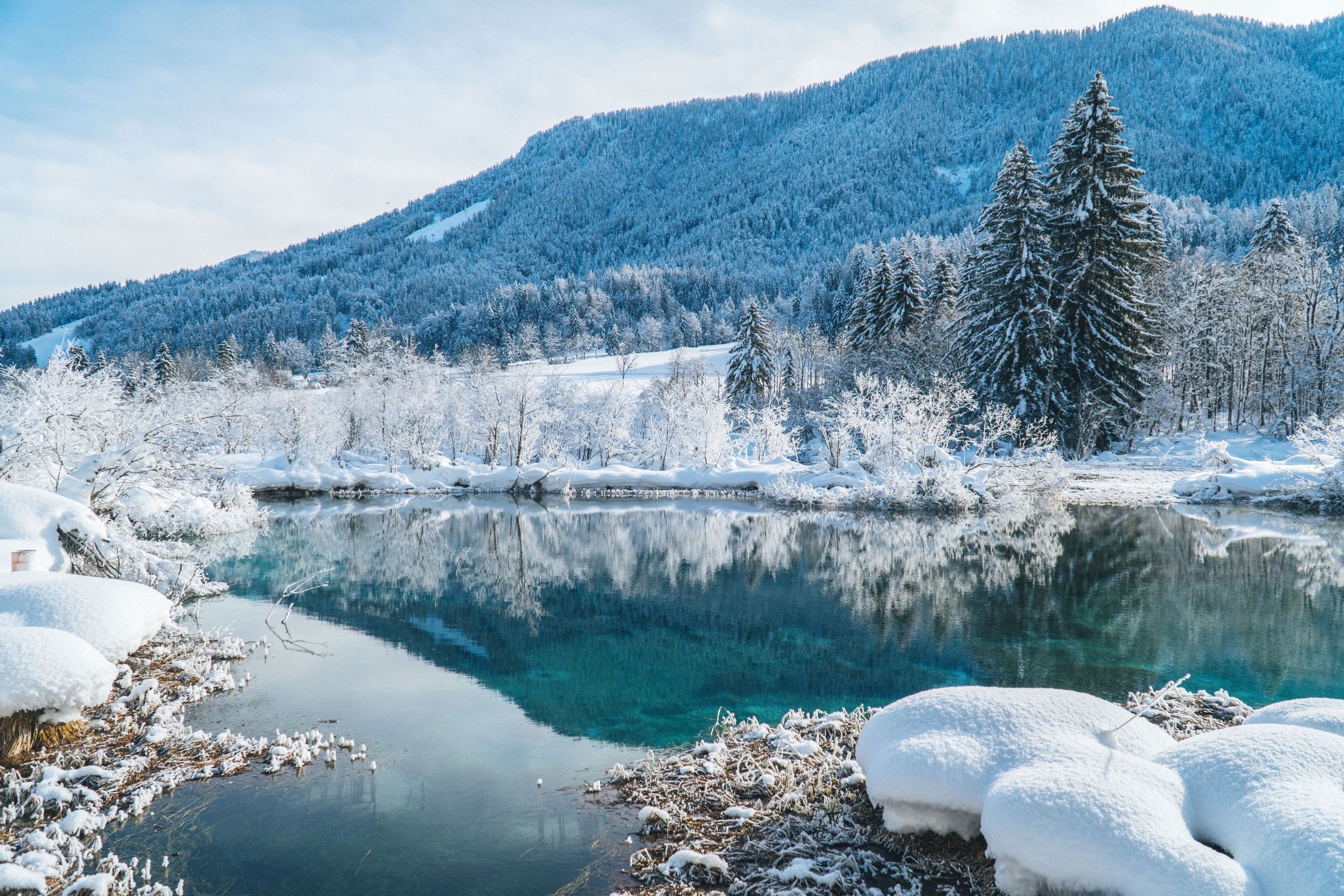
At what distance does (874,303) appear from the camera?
48719mm

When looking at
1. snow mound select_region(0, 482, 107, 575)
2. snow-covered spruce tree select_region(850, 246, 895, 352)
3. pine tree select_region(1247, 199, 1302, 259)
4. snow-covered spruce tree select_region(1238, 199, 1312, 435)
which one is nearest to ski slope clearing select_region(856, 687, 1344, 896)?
snow mound select_region(0, 482, 107, 575)

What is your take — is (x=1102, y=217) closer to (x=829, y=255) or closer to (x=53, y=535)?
(x=53, y=535)

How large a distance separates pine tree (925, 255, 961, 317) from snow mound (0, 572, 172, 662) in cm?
4467

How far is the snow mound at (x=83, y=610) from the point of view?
7160 mm

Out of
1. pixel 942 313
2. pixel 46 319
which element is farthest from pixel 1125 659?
pixel 46 319

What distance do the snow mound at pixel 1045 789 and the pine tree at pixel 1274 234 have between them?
175 feet

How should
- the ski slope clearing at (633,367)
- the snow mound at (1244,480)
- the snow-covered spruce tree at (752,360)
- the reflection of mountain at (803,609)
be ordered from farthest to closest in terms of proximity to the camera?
the ski slope clearing at (633,367) → the snow-covered spruce tree at (752,360) → the snow mound at (1244,480) → the reflection of mountain at (803,609)

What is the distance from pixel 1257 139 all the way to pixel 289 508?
234063 millimetres

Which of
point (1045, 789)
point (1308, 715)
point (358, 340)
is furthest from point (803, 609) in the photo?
point (358, 340)

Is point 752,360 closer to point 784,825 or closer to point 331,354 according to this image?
point 331,354

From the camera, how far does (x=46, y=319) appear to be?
533ft

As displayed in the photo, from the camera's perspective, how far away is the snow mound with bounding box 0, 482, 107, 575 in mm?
8922

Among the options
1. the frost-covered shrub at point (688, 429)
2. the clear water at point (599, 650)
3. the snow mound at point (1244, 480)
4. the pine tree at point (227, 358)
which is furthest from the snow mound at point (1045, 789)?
the pine tree at point (227, 358)

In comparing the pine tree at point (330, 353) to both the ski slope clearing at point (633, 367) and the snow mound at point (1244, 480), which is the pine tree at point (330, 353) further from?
the snow mound at point (1244, 480)
